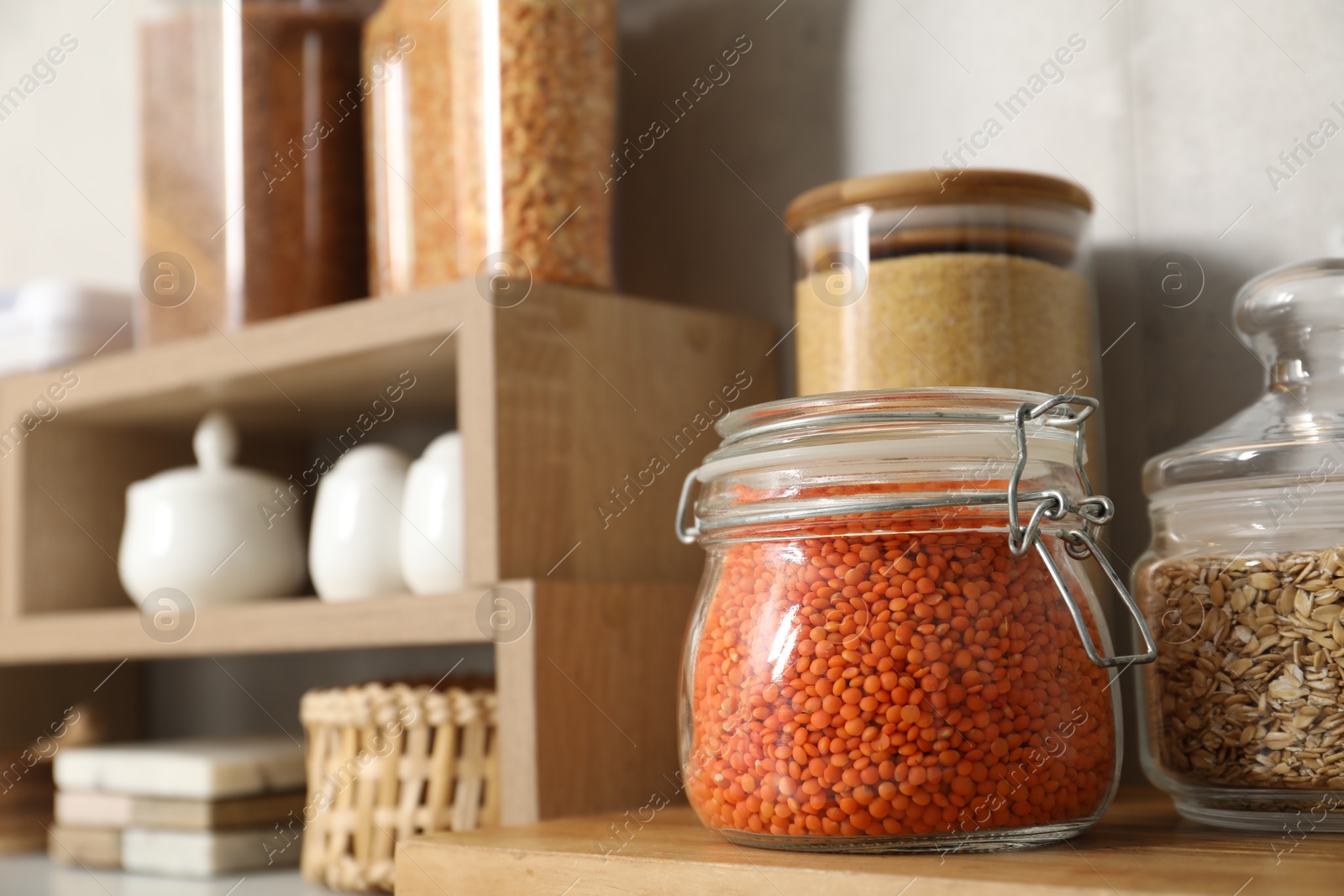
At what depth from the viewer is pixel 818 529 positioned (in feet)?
1.81

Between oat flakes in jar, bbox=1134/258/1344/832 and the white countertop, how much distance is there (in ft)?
1.88

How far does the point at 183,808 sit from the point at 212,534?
21cm

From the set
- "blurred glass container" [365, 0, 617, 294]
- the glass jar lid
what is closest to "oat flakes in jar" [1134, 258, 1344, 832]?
the glass jar lid

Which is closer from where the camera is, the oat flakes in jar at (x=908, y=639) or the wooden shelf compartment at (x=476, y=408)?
the oat flakes in jar at (x=908, y=639)

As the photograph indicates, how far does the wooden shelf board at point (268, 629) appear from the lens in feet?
2.67

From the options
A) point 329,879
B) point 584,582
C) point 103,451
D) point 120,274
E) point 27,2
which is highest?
point 27,2

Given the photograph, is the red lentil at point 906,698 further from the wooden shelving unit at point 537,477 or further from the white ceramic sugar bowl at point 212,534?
the white ceramic sugar bowl at point 212,534

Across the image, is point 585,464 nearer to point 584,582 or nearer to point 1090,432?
point 584,582

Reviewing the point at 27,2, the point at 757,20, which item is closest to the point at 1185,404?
the point at 757,20

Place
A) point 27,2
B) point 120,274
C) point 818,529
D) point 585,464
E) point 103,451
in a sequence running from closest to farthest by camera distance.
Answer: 1. point 818,529
2. point 585,464
3. point 103,451
4. point 120,274
5. point 27,2

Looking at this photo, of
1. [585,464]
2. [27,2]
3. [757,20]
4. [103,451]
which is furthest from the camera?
[27,2]

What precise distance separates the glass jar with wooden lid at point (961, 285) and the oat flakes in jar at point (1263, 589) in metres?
0.12

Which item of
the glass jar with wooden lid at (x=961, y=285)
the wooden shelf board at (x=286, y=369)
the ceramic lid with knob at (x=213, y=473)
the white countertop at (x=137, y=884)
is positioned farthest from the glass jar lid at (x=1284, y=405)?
the ceramic lid with knob at (x=213, y=473)

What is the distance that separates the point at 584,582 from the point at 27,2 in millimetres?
1367
